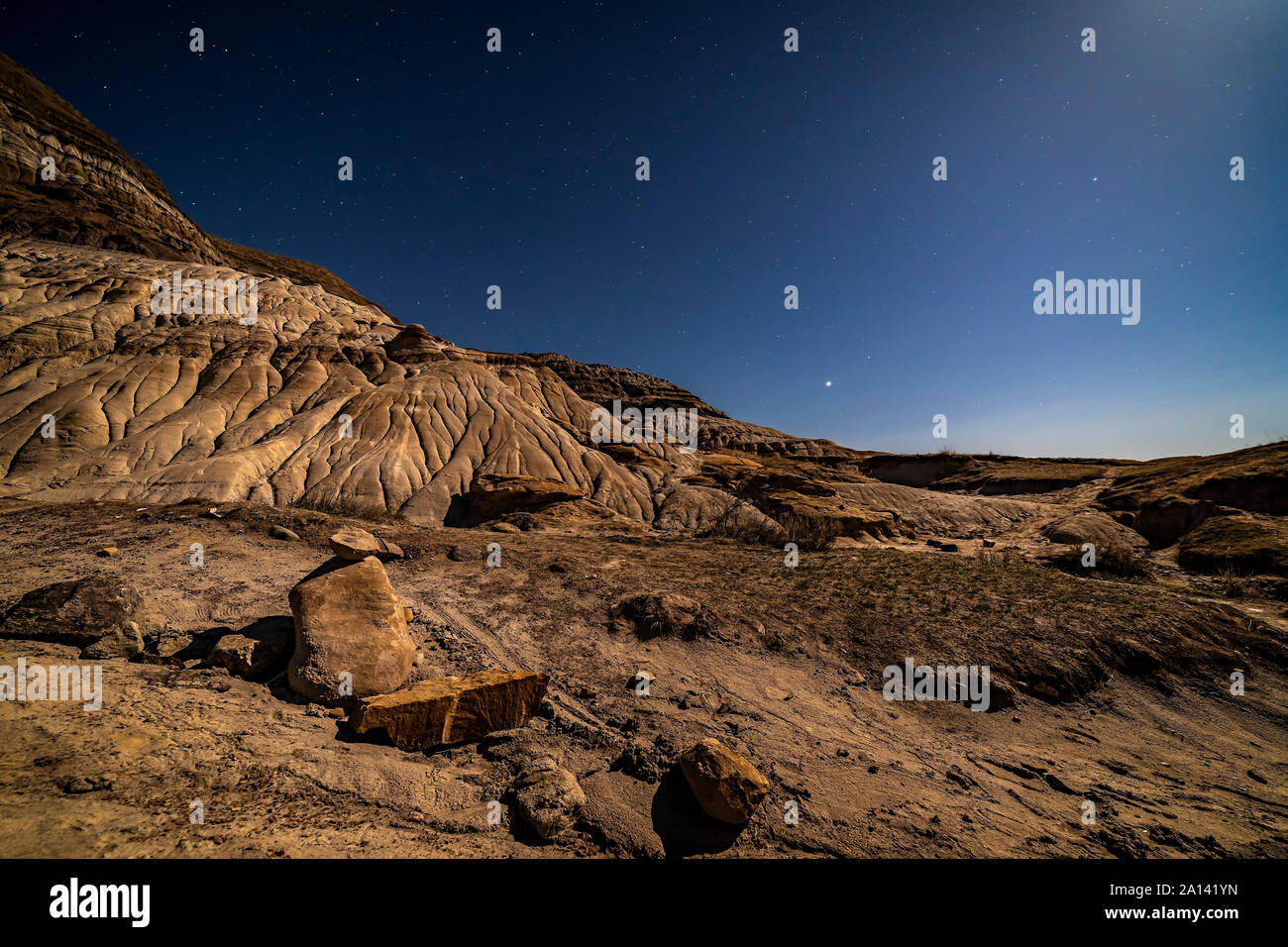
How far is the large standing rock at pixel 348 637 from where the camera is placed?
5668 millimetres

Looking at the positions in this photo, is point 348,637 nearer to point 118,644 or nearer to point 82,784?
point 82,784

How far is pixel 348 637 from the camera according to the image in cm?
601

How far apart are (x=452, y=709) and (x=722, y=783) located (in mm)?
3065

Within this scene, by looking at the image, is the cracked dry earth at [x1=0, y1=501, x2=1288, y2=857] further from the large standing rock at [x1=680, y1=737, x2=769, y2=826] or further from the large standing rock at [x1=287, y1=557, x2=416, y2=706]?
the large standing rock at [x1=287, y1=557, x2=416, y2=706]

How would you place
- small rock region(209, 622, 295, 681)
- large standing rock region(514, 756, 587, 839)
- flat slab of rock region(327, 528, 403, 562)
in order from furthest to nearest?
flat slab of rock region(327, 528, 403, 562) < small rock region(209, 622, 295, 681) < large standing rock region(514, 756, 587, 839)

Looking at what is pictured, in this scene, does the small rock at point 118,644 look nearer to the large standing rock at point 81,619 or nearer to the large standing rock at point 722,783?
the large standing rock at point 81,619

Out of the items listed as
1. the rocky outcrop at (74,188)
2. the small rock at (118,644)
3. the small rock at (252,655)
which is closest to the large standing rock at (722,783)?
the small rock at (252,655)

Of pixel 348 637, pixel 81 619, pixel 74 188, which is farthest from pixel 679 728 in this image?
pixel 74 188

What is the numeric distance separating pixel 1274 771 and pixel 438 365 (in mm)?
45406

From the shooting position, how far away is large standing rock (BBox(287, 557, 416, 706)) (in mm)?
5668

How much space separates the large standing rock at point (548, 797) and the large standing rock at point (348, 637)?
2.69 m

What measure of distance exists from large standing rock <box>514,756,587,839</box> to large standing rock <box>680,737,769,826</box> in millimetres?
1132

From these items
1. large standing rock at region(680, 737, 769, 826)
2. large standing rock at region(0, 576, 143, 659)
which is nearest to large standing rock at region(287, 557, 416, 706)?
large standing rock at region(0, 576, 143, 659)
